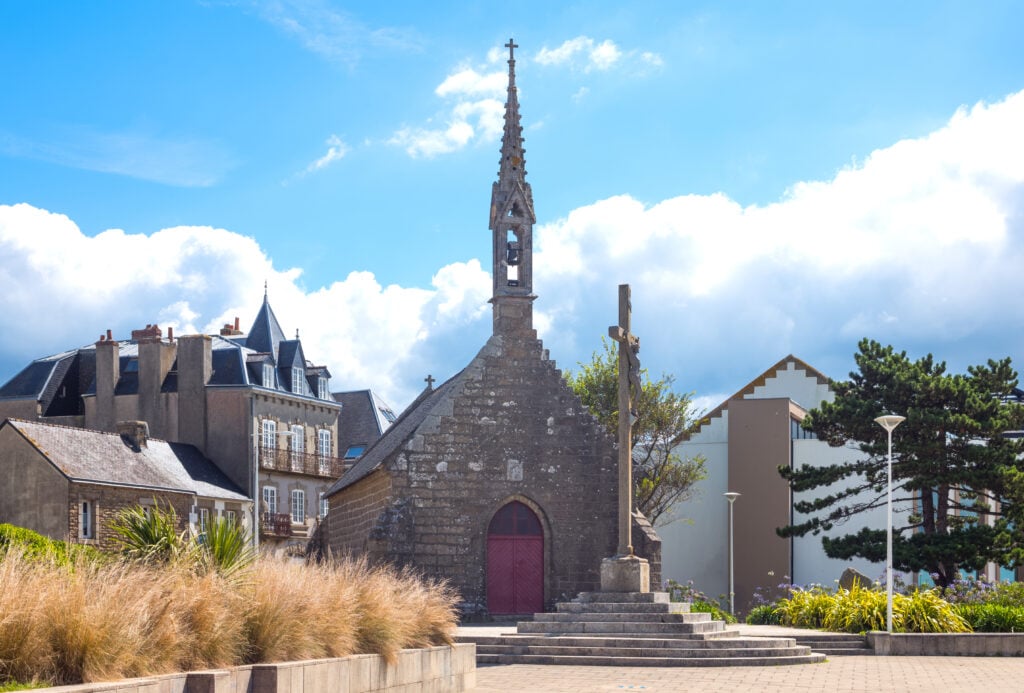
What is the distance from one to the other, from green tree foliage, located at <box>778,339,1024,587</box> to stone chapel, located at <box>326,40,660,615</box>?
207 inches

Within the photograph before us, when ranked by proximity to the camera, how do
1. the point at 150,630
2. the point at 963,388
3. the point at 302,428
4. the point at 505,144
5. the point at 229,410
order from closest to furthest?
1. the point at 150,630
2. the point at 963,388
3. the point at 505,144
4. the point at 229,410
5. the point at 302,428

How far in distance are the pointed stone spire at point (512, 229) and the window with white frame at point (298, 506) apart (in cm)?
2953

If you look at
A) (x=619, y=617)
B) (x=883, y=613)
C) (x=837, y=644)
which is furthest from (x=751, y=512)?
(x=619, y=617)

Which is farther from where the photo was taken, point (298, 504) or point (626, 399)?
point (298, 504)

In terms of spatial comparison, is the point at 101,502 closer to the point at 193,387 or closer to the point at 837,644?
the point at 193,387

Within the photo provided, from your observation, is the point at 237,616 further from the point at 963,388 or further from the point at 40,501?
the point at 40,501

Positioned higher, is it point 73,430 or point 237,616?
point 73,430

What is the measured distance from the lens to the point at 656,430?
46.5 meters

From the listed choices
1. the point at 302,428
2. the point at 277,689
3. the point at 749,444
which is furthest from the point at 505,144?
the point at 302,428

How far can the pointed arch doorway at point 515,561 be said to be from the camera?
30953 mm

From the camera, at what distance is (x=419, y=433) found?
30.9 m

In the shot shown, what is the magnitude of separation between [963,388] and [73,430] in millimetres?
30886

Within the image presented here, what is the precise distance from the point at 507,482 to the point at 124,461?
2136 cm

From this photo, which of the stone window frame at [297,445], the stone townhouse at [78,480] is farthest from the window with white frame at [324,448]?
the stone townhouse at [78,480]
